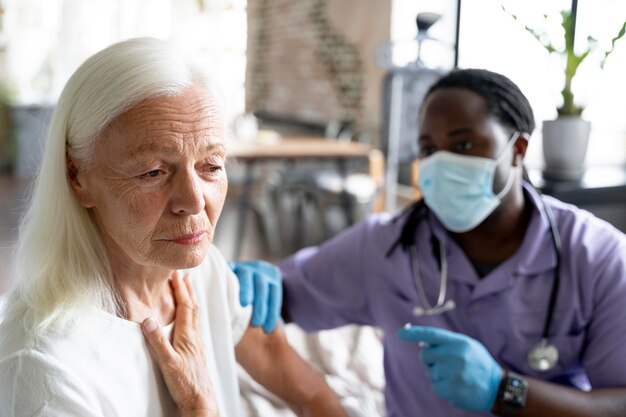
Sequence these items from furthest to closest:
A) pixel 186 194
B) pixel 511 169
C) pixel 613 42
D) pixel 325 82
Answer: pixel 325 82 → pixel 613 42 → pixel 511 169 → pixel 186 194

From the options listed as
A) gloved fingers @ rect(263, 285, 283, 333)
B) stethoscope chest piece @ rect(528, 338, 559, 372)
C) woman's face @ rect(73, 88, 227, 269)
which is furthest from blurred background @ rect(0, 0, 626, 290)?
stethoscope chest piece @ rect(528, 338, 559, 372)

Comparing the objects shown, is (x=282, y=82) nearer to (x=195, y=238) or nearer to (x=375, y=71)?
(x=375, y=71)

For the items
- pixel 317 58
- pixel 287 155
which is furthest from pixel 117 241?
pixel 317 58

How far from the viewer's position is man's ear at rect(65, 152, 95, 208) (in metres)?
0.93

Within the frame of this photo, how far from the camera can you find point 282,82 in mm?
7586

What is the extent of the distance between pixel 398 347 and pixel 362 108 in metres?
4.69

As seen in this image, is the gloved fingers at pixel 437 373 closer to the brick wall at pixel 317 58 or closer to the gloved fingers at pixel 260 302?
the gloved fingers at pixel 260 302

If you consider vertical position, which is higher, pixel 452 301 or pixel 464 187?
pixel 464 187

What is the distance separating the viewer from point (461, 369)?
1.16 m

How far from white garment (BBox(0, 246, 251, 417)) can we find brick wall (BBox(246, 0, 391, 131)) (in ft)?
15.4

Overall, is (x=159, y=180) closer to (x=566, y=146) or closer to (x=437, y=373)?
(x=437, y=373)

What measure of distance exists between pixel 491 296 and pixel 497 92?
1.42ft

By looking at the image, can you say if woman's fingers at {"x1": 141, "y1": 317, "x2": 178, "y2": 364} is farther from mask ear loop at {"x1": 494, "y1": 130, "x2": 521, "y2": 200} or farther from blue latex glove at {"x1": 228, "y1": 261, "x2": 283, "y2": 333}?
mask ear loop at {"x1": 494, "y1": 130, "x2": 521, "y2": 200}

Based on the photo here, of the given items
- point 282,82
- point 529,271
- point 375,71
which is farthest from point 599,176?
point 282,82
